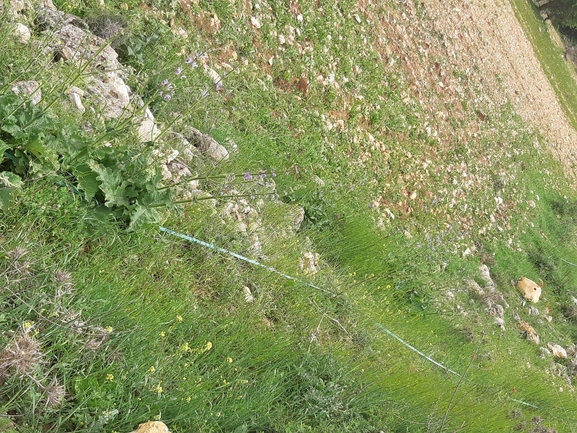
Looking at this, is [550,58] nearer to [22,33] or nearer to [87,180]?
[22,33]

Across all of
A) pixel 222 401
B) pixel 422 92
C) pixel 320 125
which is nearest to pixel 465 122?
pixel 422 92

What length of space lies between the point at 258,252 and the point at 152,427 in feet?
7.51

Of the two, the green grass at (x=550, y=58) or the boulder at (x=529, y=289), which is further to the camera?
the green grass at (x=550, y=58)

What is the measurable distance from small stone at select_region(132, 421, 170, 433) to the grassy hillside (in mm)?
113

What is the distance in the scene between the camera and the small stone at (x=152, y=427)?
8.33 feet

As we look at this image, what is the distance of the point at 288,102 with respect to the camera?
8039mm

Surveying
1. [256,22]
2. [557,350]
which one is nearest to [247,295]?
[256,22]

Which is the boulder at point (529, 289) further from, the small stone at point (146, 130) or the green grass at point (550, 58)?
the green grass at point (550, 58)

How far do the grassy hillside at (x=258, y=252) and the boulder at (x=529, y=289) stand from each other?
0.22m

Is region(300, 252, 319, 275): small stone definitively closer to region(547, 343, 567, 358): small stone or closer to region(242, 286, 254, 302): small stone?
region(242, 286, 254, 302): small stone

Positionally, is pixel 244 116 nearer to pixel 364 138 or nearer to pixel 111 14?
pixel 111 14

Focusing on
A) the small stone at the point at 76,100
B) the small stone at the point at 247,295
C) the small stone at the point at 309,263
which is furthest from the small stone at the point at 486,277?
the small stone at the point at 76,100

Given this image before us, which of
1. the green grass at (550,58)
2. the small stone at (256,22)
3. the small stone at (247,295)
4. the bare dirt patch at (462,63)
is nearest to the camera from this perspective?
the small stone at (247,295)

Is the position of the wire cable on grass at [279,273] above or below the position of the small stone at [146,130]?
below
